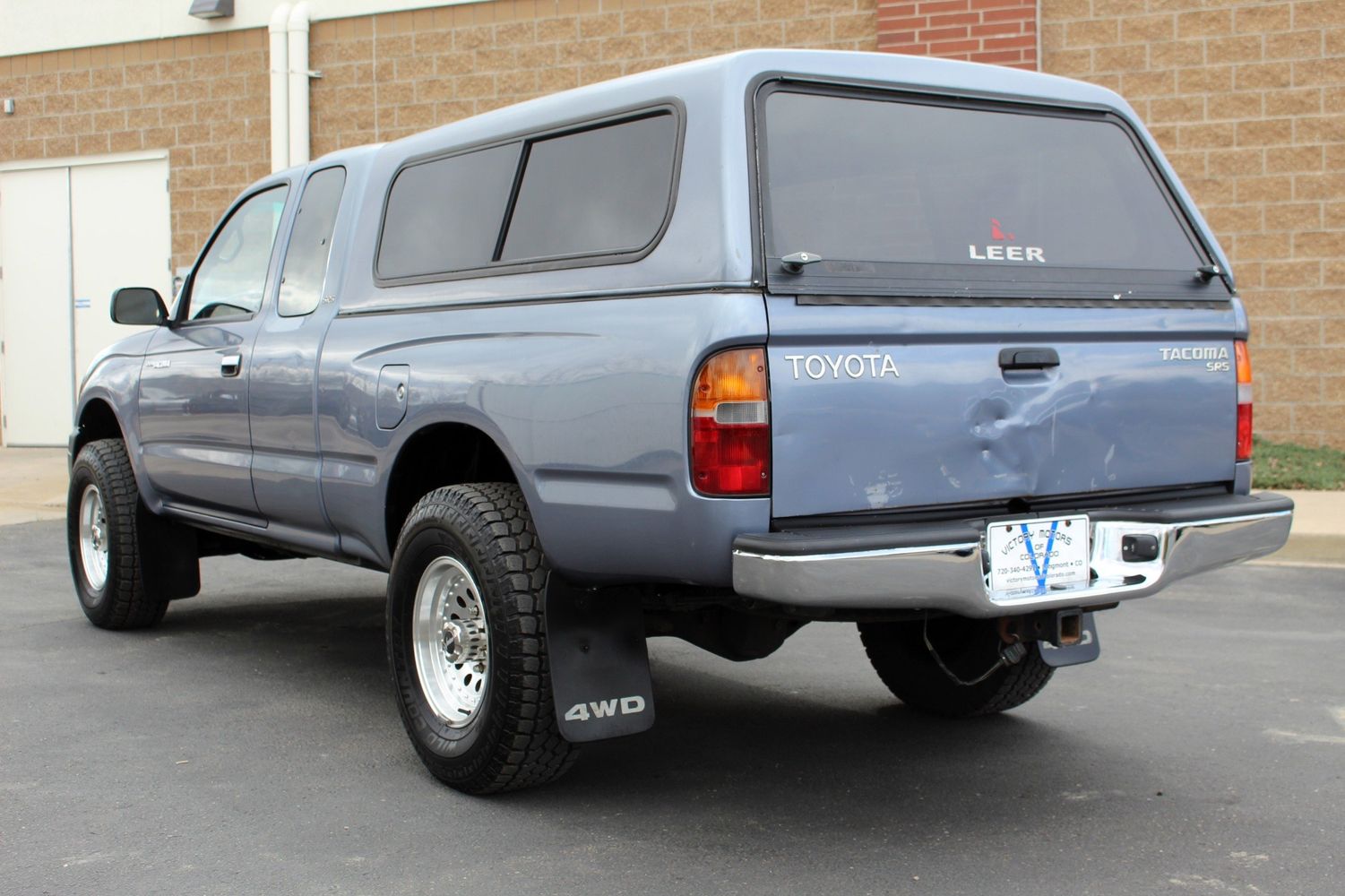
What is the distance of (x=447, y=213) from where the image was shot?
193 inches

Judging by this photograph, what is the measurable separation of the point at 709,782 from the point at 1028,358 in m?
1.63

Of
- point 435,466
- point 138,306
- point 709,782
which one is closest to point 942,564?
point 709,782

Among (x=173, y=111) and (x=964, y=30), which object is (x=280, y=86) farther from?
(x=964, y=30)

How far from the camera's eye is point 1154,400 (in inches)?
166

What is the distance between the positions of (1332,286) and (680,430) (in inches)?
378

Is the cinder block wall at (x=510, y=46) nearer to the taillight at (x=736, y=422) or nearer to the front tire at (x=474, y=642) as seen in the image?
the front tire at (x=474, y=642)

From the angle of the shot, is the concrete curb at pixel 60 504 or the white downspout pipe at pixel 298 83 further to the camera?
the white downspout pipe at pixel 298 83

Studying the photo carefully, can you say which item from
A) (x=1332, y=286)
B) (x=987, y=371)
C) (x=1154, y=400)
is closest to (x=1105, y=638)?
(x=1154, y=400)

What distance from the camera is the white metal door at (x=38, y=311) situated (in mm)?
16031

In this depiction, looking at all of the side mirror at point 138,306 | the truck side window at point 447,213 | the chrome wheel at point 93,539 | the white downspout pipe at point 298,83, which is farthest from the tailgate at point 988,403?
the white downspout pipe at point 298,83

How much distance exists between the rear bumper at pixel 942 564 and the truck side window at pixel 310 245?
2553 mm

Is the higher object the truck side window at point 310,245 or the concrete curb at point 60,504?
the truck side window at point 310,245

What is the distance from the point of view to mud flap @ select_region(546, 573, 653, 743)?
408 centimetres

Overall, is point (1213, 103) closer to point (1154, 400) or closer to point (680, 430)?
point (1154, 400)
